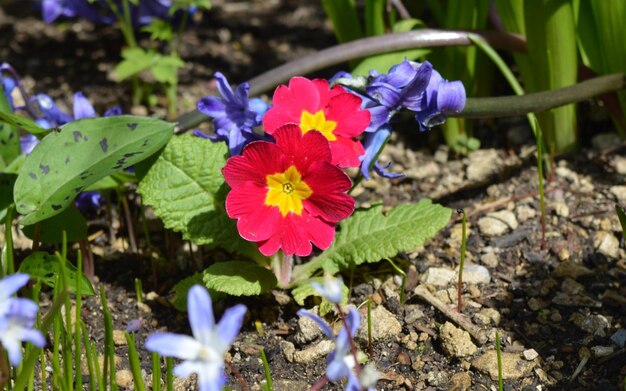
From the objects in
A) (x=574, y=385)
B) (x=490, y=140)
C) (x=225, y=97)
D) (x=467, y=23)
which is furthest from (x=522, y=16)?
(x=574, y=385)

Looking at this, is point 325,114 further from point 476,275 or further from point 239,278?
point 476,275

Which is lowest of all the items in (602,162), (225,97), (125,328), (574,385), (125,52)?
(574,385)

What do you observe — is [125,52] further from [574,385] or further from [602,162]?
[574,385]

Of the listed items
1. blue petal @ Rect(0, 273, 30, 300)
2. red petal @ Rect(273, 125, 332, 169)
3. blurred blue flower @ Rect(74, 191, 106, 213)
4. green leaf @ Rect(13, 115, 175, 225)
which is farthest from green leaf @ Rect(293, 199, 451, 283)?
blue petal @ Rect(0, 273, 30, 300)

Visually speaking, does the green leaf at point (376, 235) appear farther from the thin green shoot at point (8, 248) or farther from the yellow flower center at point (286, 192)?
the thin green shoot at point (8, 248)

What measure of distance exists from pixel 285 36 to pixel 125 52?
851mm

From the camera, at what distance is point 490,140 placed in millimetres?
2580

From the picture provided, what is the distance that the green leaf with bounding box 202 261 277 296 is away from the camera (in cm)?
171

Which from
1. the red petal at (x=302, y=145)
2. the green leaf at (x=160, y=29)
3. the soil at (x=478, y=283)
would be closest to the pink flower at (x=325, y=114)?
the red petal at (x=302, y=145)

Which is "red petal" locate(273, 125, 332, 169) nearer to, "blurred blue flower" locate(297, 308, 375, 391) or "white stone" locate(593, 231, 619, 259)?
"blurred blue flower" locate(297, 308, 375, 391)

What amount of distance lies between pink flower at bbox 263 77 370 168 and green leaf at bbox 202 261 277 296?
0.30 metres

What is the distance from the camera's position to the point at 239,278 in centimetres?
177

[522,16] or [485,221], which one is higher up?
[522,16]

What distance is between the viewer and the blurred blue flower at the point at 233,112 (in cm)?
182
